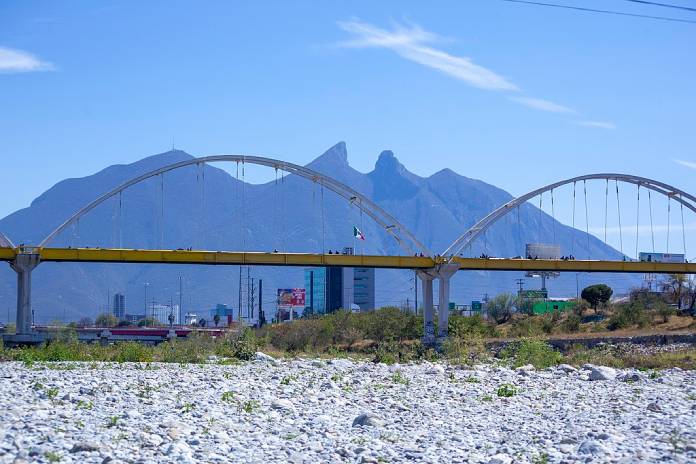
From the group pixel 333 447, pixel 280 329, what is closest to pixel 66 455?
pixel 333 447

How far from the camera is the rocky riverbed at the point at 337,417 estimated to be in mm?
18281

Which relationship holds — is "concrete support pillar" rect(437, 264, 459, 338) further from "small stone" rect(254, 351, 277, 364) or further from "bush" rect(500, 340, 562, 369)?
"small stone" rect(254, 351, 277, 364)

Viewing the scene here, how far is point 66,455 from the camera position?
17266 millimetres

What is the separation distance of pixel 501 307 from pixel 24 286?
203 feet

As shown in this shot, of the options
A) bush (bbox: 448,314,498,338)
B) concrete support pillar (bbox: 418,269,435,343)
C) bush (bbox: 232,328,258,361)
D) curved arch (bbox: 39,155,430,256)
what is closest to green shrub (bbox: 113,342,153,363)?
bush (bbox: 232,328,258,361)

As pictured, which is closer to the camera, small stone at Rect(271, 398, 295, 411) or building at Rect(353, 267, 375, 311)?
small stone at Rect(271, 398, 295, 411)

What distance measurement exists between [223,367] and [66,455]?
71.0 feet

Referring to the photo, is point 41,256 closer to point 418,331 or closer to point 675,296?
point 418,331

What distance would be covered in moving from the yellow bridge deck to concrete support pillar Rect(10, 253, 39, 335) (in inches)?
27.6

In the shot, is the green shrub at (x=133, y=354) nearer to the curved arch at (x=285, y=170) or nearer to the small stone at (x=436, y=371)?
the small stone at (x=436, y=371)

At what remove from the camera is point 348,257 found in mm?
71375

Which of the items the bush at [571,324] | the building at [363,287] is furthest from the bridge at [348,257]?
the building at [363,287]

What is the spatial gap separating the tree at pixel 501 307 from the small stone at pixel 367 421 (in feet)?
281

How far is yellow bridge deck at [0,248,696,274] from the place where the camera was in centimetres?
6675
